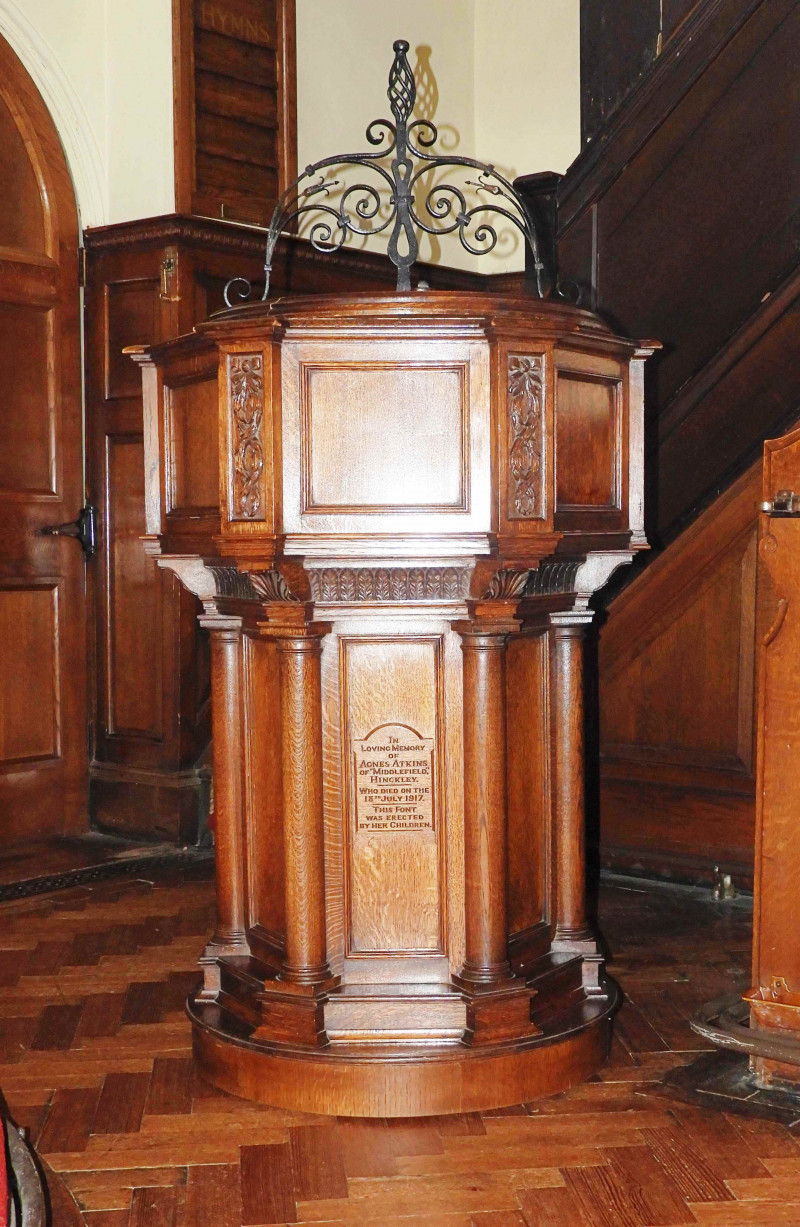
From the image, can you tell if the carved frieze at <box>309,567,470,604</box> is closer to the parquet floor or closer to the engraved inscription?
the engraved inscription

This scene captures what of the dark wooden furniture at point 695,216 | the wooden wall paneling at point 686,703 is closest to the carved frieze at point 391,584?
the wooden wall paneling at point 686,703

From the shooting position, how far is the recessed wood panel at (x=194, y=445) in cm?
263

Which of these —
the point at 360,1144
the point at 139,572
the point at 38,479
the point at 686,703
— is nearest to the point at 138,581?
the point at 139,572

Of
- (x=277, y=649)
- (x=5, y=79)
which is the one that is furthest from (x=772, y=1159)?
(x=5, y=79)

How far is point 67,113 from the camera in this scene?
4.86m

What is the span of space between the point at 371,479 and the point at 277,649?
366 millimetres

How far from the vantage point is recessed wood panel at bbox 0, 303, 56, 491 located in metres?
4.77

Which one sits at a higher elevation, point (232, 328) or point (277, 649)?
point (232, 328)

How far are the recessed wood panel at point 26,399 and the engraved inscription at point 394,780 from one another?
2.61 m

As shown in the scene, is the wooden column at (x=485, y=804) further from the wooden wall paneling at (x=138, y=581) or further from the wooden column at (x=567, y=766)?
the wooden wall paneling at (x=138, y=581)

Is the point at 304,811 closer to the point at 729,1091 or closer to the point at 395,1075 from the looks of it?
the point at 395,1075

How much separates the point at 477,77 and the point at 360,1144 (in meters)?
4.98

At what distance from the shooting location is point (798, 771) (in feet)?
8.52

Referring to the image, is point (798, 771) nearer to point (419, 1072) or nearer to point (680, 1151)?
point (680, 1151)
